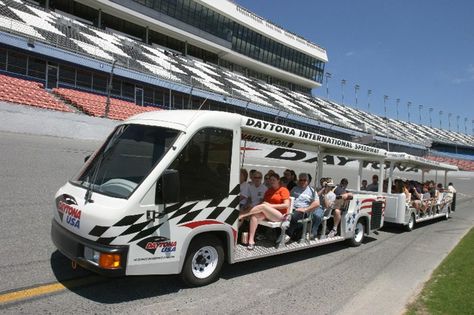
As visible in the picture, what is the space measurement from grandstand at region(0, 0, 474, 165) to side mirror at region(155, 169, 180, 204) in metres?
19.1

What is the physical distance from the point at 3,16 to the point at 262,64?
37.4 m

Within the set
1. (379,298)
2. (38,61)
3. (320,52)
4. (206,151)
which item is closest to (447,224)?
(379,298)

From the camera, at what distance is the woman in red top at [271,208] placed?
689 cm

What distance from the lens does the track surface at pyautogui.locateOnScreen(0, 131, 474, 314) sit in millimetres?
4770

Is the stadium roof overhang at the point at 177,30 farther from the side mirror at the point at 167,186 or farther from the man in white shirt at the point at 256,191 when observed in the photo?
the side mirror at the point at 167,186

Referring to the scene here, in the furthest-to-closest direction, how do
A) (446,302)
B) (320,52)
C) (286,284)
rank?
(320,52) < (286,284) < (446,302)

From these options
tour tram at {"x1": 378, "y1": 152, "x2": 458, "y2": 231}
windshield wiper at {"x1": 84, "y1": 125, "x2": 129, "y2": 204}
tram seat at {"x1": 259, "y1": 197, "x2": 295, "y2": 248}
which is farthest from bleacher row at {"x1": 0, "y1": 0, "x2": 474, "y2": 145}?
tram seat at {"x1": 259, "y1": 197, "x2": 295, "y2": 248}

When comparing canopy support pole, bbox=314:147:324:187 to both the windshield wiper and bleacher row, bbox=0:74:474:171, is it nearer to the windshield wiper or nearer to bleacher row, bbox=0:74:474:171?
the windshield wiper

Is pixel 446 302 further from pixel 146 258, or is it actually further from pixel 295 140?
pixel 146 258

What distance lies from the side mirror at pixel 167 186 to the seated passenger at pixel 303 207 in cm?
336

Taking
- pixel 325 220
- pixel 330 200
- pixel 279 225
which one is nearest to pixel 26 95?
pixel 330 200

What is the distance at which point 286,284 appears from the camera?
6.21 meters

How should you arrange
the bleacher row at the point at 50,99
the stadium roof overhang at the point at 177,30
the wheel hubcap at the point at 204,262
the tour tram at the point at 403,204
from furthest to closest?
1. the stadium roof overhang at the point at 177,30
2. the bleacher row at the point at 50,99
3. the tour tram at the point at 403,204
4. the wheel hubcap at the point at 204,262

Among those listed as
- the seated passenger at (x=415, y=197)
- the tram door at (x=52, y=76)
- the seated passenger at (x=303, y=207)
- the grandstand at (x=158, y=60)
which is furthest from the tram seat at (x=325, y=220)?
the tram door at (x=52, y=76)
